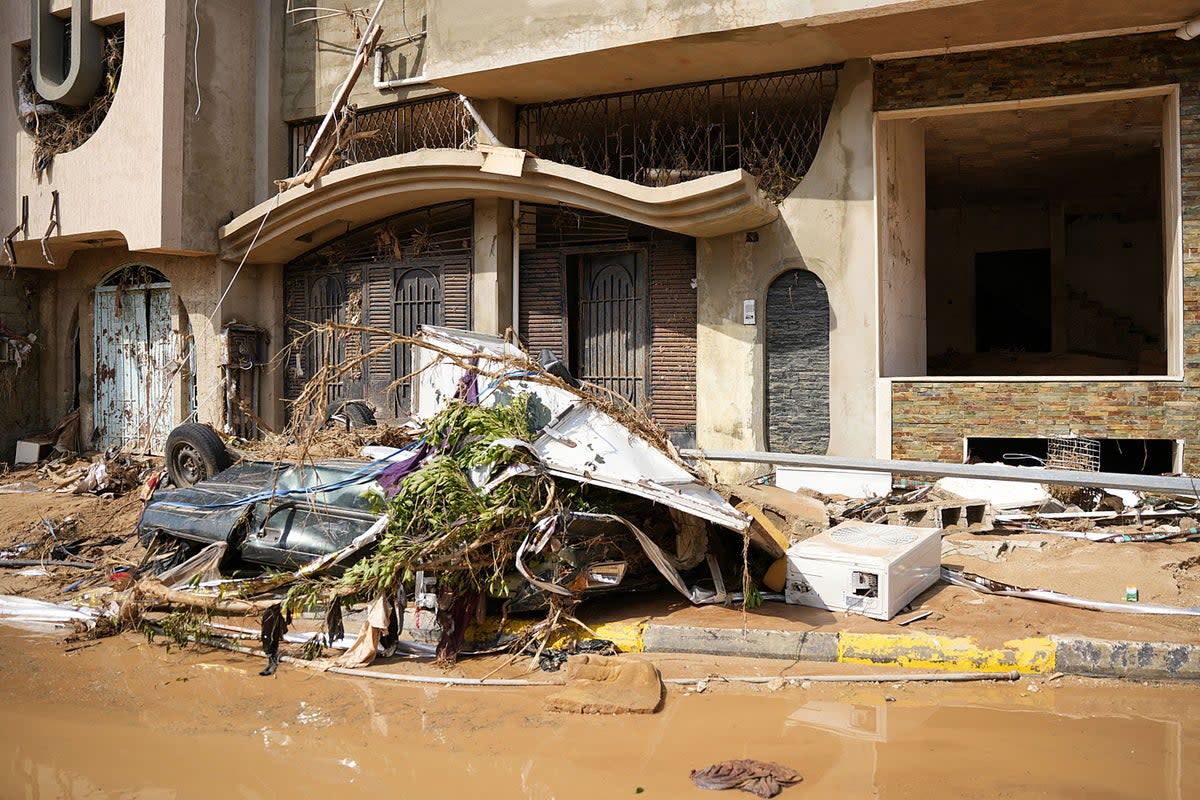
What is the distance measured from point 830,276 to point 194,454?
7.13 m

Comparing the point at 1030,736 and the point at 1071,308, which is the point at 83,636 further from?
the point at 1071,308

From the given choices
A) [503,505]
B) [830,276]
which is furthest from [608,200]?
[503,505]

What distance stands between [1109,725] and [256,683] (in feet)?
15.2

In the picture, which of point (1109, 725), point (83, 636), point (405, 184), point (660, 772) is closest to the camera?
point (660, 772)

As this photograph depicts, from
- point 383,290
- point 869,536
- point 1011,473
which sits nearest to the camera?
point 869,536

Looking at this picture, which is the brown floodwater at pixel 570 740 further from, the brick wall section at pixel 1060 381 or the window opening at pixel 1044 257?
the window opening at pixel 1044 257

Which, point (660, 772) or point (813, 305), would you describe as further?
point (813, 305)

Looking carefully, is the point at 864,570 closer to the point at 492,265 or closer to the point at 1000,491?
the point at 1000,491

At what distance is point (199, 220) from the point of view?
1296 cm

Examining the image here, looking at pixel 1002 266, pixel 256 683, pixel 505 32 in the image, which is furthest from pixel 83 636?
pixel 1002 266

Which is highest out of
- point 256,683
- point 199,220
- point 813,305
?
point 199,220

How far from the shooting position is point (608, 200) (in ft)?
34.8

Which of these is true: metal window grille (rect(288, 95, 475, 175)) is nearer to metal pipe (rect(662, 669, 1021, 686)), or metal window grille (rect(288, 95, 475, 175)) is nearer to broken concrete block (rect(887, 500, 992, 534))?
broken concrete block (rect(887, 500, 992, 534))

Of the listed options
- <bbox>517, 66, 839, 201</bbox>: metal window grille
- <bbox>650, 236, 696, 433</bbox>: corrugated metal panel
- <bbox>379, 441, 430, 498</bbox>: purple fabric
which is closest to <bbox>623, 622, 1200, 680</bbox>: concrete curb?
<bbox>379, 441, 430, 498</bbox>: purple fabric
